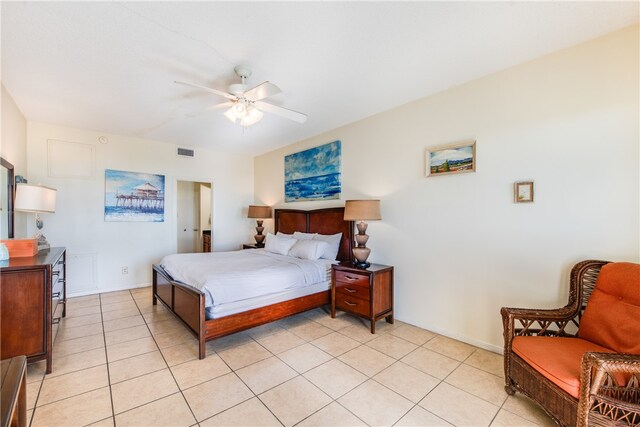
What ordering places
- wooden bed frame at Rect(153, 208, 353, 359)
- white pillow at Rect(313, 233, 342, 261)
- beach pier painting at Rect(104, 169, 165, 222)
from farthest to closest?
beach pier painting at Rect(104, 169, 165, 222) < white pillow at Rect(313, 233, 342, 261) < wooden bed frame at Rect(153, 208, 353, 359)

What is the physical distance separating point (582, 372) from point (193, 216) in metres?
7.29

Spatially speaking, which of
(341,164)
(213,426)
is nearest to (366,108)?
(341,164)

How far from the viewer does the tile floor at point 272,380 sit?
1.77 metres

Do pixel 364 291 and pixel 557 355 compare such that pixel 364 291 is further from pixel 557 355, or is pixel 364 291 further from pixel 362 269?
pixel 557 355

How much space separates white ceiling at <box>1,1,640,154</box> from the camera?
1.81m

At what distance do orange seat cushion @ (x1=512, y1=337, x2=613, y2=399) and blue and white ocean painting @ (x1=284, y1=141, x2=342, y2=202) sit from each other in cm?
287

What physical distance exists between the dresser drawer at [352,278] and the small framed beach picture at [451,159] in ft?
4.59

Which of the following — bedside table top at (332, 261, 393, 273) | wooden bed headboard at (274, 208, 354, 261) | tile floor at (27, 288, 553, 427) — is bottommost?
tile floor at (27, 288, 553, 427)

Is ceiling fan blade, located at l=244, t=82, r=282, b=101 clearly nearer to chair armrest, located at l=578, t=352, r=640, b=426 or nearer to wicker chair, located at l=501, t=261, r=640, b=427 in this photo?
wicker chair, located at l=501, t=261, r=640, b=427

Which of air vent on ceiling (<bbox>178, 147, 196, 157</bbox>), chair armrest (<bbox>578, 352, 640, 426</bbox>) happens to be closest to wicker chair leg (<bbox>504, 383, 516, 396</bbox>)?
chair armrest (<bbox>578, 352, 640, 426</bbox>)

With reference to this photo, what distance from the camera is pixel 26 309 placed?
82.3 inches

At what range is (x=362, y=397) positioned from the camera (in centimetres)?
196

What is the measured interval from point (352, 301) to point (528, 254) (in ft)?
5.98

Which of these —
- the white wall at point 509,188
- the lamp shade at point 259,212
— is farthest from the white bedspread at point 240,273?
the lamp shade at point 259,212
